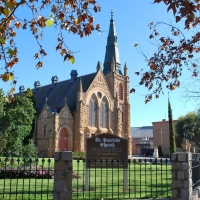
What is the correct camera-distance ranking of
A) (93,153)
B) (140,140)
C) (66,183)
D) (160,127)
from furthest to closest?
(140,140) → (160,127) → (93,153) → (66,183)

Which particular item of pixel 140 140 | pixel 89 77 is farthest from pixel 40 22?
pixel 140 140

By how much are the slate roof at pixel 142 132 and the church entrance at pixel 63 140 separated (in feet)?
128

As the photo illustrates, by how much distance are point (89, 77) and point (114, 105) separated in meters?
6.76

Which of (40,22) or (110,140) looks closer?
(40,22)

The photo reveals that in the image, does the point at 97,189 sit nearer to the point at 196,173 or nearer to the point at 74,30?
the point at 196,173

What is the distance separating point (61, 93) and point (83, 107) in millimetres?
7448

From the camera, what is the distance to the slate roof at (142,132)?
81250 mm

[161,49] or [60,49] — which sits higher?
[161,49]

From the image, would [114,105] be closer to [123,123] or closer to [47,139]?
[123,123]

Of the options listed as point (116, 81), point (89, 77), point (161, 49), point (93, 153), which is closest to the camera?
point (161, 49)

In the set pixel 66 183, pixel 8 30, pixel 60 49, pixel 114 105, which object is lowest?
pixel 66 183

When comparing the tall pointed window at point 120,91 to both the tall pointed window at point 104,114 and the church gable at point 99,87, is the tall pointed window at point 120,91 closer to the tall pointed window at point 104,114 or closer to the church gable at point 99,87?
the church gable at point 99,87

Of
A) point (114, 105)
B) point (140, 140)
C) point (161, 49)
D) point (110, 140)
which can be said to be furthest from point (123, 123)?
point (161, 49)

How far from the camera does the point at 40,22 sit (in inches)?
272
